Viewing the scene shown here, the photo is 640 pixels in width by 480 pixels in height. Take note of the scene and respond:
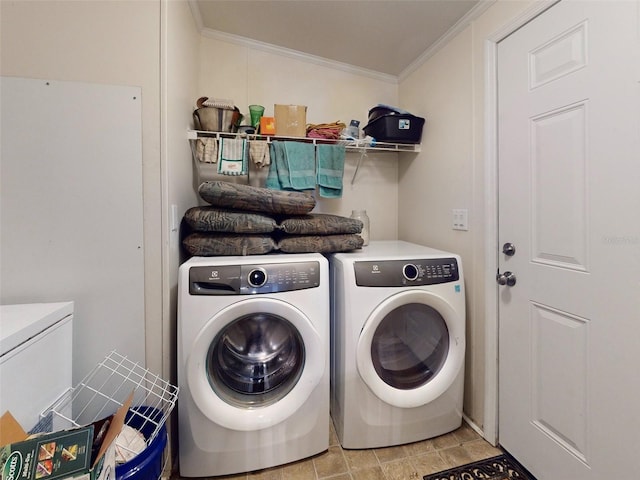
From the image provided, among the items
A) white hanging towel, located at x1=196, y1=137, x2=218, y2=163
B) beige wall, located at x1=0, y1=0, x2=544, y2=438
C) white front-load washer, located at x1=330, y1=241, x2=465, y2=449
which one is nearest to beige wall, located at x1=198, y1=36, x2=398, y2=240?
beige wall, located at x1=0, y1=0, x2=544, y2=438

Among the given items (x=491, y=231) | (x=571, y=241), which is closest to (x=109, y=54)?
(x=491, y=231)

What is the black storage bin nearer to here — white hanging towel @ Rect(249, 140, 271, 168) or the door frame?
the door frame

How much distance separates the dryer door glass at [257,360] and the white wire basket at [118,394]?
0.69 feet

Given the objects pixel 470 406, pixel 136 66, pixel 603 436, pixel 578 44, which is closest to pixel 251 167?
pixel 136 66

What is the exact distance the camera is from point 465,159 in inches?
59.8

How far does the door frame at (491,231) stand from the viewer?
1.35 metres

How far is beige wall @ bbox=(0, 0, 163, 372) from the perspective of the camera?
0.99 metres

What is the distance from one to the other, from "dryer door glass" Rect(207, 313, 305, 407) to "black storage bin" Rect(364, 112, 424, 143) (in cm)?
138

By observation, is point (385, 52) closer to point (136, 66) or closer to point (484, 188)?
point (484, 188)

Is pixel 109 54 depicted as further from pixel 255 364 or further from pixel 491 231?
pixel 491 231

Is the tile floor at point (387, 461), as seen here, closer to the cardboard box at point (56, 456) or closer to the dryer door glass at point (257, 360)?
the dryer door glass at point (257, 360)

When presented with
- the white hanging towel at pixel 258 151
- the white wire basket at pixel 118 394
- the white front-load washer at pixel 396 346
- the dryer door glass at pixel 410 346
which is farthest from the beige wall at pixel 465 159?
the white wire basket at pixel 118 394

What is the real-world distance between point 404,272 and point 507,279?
1.65ft

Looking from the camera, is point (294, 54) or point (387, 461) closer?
point (387, 461)
